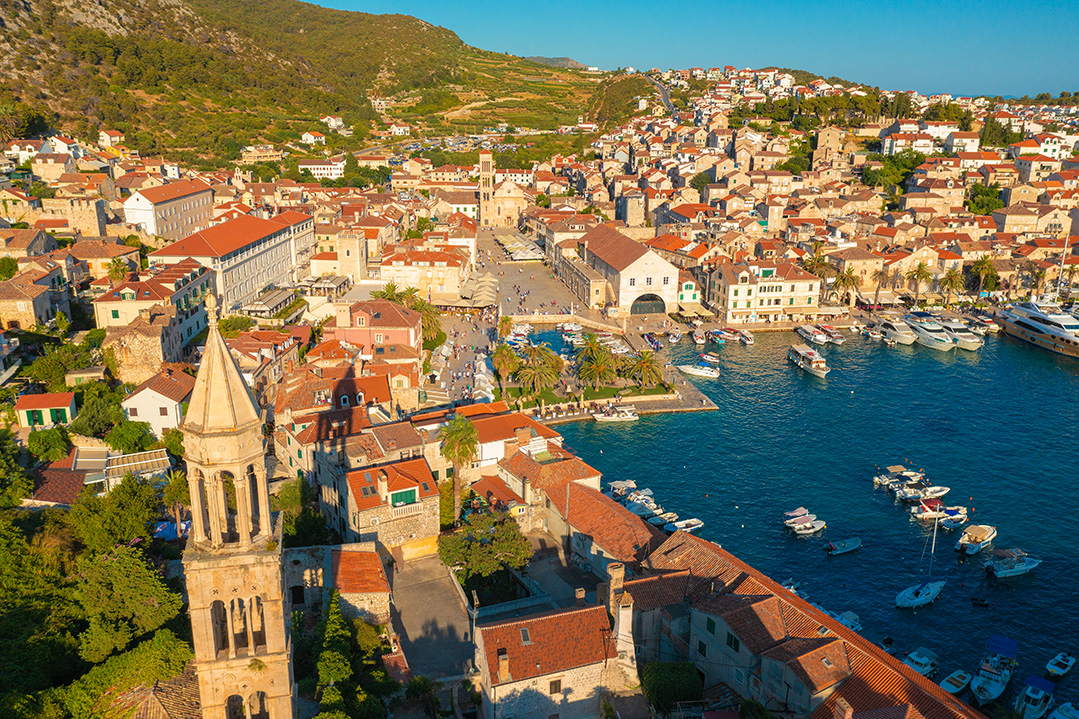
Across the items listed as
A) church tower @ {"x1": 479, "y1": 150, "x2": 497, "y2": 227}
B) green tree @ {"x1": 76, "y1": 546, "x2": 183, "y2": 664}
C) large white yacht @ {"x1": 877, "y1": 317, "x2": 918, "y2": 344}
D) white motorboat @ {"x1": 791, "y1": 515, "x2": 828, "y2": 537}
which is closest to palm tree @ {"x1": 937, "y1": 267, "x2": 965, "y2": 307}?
large white yacht @ {"x1": 877, "y1": 317, "x2": 918, "y2": 344}

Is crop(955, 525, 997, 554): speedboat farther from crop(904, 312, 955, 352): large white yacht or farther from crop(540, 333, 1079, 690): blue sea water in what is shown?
crop(904, 312, 955, 352): large white yacht

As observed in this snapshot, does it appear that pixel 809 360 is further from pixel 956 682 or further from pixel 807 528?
pixel 956 682

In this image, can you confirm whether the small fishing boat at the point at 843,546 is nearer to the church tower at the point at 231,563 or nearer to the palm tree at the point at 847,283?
the church tower at the point at 231,563

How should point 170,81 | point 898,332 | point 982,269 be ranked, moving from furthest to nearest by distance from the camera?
1. point 170,81
2. point 982,269
3. point 898,332

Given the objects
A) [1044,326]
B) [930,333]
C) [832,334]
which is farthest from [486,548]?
[1044,326]

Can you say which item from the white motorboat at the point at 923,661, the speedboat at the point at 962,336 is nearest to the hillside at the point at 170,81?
the speedboat at the point at 962,336

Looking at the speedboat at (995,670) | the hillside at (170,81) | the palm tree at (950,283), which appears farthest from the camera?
the hillside at (170,81)
